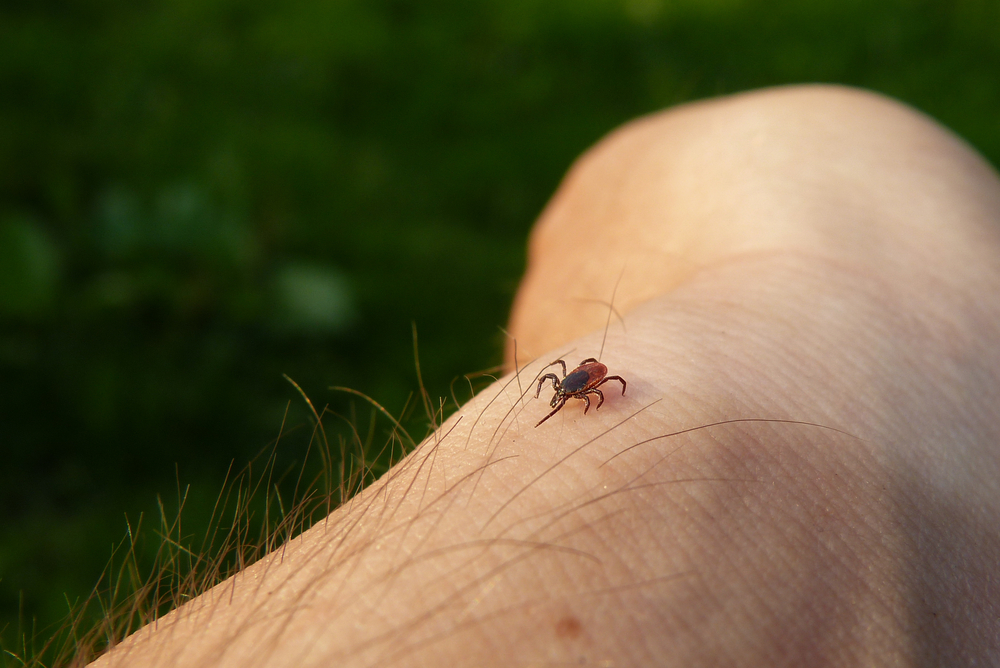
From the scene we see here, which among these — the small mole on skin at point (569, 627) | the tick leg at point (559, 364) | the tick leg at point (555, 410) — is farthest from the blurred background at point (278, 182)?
the small mole on skin at point (569, 627)

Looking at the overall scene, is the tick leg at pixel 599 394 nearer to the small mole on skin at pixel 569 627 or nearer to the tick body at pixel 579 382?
the tick body at pixel 579 382

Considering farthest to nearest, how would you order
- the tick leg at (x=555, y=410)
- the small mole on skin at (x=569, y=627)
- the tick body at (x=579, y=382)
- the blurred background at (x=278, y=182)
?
the blurred background at (x=278, y=182) → the tick body at (x=579, y=382) → the tick leg at (x=555, y=410) → the small mole on skin at (x=569, y=627)

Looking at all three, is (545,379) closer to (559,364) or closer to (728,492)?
(559,364)

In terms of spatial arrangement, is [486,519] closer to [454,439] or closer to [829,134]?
[454,439]

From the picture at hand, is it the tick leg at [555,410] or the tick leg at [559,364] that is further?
the tick leg at [559,364]

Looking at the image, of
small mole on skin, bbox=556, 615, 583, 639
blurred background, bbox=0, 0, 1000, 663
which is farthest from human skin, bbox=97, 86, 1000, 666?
blurred background, bbox=0, 0, 1000, 663

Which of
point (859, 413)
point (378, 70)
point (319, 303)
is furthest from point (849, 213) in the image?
point (378, 70)

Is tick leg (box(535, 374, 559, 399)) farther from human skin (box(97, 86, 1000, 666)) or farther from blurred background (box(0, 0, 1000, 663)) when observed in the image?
blurred background (box(0, 0, 1000, 663))
